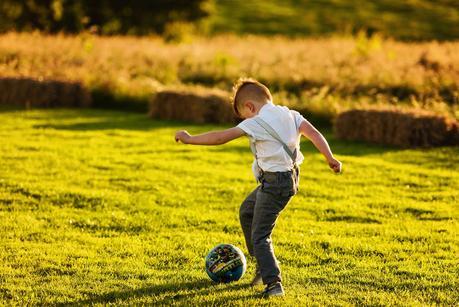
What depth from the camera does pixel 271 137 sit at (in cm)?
714

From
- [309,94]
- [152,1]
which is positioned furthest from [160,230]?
[152,1]

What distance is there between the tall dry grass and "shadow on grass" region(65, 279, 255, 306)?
41.7ft

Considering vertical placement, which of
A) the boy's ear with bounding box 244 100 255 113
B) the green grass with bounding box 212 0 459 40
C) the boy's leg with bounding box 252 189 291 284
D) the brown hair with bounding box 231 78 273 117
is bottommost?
the green grass with bounding box 212 0 459 40

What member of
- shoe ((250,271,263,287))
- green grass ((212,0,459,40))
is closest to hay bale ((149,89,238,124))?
shoe ((250,271,263,287))

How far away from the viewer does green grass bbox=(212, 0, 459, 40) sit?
54469mm

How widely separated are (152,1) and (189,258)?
38752 mm

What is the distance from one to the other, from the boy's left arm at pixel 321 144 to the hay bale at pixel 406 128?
415 inches

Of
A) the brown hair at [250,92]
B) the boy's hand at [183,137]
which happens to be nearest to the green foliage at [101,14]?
the brown hair at [250,92]

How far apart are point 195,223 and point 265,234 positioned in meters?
3.31

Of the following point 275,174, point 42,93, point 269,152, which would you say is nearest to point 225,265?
point 275,174

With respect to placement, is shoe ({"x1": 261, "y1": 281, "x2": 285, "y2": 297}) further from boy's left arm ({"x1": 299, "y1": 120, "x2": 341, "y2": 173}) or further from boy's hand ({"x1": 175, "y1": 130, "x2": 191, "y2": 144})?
boy's hand ({"x1": 175, "y1": 130, "x2": 191, "y2": 144})

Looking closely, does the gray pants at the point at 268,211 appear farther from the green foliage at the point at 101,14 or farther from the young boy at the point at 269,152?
the green foliage at the point at 101,14

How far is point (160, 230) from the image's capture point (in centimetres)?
1009

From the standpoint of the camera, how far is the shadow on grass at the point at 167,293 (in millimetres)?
7145
